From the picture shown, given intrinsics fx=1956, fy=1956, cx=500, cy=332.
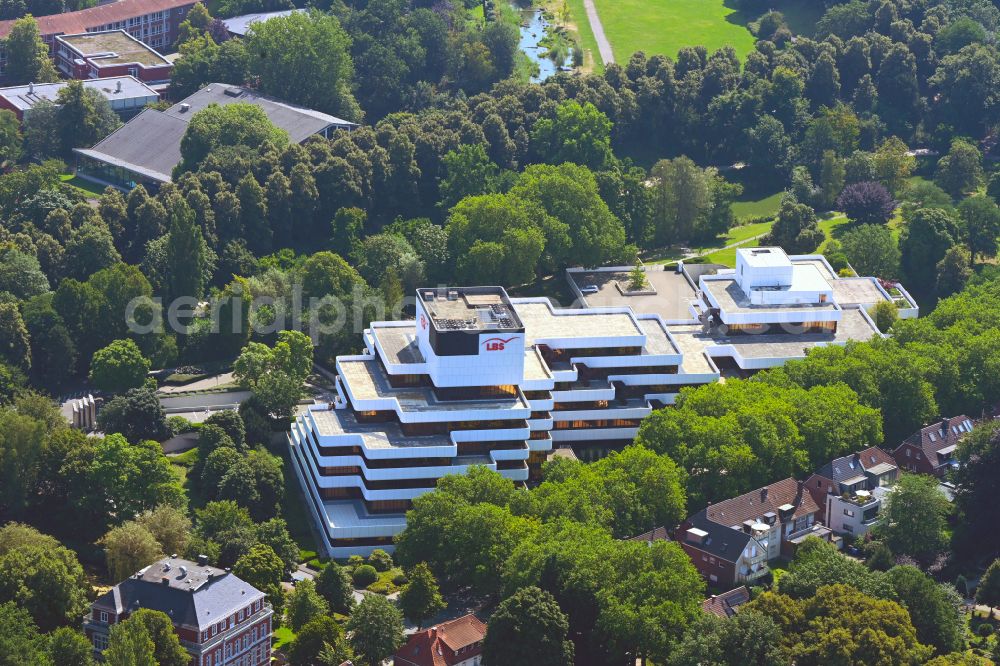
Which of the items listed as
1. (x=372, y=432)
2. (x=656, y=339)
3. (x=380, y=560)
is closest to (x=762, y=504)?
(x=656, y=339)

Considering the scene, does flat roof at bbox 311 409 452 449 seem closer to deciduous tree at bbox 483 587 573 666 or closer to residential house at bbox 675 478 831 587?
residential house at bbox 675 478 831 587

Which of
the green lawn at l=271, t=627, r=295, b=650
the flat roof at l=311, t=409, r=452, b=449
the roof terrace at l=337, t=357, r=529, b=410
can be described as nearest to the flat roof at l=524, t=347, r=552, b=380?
the roof terrace at l=337, t=357, r=529, b=410

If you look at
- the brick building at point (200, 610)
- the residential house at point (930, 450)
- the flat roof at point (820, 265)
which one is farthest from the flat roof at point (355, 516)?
the flat roof at point (820, 265)

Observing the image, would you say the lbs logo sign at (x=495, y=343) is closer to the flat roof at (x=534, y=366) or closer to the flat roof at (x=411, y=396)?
the flat roof at (x=411, y=396)

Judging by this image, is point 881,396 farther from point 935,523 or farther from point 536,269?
point 536,269

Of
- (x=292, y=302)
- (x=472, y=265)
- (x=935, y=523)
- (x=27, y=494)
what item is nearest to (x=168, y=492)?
(x=27, y=494)

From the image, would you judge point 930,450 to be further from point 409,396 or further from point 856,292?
point 409,396
